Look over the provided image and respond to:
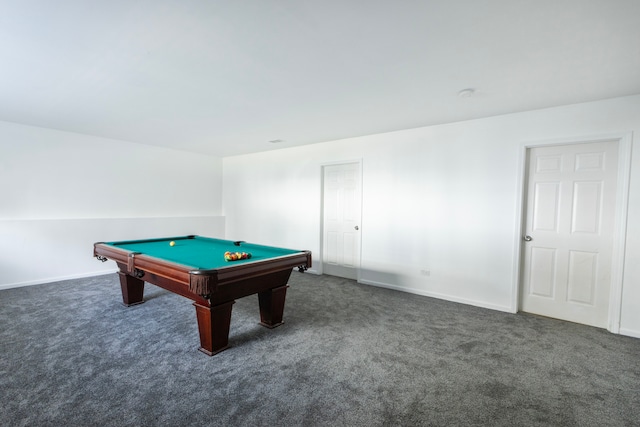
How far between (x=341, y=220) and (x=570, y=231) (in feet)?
9.46

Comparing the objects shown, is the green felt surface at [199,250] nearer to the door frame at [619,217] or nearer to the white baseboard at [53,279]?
the white baseboard at [53,279]

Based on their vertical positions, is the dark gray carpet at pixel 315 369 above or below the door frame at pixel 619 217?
below

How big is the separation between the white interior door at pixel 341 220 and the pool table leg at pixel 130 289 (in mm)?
2717

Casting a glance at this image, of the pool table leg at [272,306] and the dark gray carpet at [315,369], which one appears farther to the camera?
the pool table leg at [272,306]

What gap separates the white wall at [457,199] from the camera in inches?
112

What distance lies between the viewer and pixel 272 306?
2.79 m

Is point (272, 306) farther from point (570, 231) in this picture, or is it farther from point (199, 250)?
point (570, 231)

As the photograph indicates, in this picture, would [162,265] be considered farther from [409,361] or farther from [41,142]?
[41,142]

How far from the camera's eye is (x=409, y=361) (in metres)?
2.22

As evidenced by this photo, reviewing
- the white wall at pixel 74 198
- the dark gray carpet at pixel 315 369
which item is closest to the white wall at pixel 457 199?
the dark gray carpet at pixel 315 369

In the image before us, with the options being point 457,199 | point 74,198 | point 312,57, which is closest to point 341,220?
point 457,199

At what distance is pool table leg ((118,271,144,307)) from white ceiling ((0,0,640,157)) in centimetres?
192

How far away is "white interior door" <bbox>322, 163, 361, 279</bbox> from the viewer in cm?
466

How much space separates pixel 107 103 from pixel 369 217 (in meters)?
3.48
